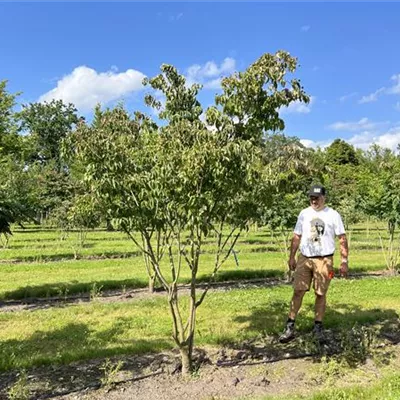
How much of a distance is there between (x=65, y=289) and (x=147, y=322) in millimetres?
4639

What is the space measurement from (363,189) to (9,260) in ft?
52.6

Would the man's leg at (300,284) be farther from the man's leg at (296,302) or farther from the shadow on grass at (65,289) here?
the shadow on grass at (65,289)

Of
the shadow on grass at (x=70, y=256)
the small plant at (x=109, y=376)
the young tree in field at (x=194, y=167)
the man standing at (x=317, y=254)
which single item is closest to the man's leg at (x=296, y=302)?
the man standing at (x=317, y=254)

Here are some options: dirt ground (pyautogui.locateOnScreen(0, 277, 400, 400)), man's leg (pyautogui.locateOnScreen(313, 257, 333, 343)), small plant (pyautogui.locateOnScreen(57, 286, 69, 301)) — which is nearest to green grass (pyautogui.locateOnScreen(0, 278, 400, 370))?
dirt ground (pyautogui.locateOnScreen(0, 277, 400, 400))

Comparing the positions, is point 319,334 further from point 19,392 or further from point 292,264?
point 19,392

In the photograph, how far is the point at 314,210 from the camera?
5926 millimetres

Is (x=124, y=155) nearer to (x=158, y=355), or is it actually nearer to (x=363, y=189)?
(x=158, y=355)

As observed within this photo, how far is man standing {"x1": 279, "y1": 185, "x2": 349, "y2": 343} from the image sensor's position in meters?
5.77

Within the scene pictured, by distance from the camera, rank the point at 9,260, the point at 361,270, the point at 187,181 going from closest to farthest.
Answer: the point at 187,181 → the point at 361,270 → the point at 9,260

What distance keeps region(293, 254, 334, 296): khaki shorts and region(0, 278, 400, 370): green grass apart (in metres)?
1.13

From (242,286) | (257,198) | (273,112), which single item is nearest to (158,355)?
(257,198)

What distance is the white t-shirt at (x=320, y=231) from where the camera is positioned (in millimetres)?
5770

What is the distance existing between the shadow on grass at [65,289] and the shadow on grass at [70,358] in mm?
4202

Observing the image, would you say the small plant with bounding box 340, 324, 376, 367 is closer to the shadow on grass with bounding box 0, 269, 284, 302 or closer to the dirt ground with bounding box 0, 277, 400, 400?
the dirt ground with bounding box 0, 277, 400, 400
